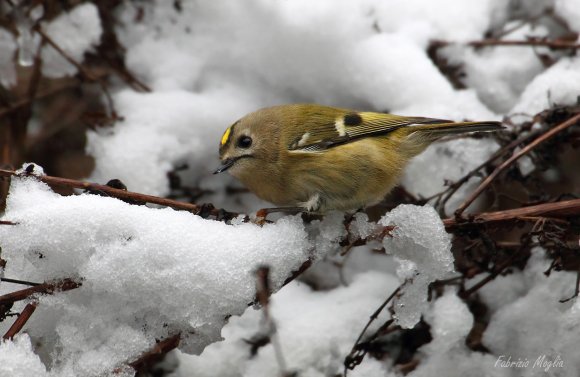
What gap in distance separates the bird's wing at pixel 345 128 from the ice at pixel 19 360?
134 cm

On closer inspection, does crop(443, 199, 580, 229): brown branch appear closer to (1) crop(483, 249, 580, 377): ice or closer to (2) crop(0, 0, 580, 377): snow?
(2) crop(0, 0, 580, 377): snow

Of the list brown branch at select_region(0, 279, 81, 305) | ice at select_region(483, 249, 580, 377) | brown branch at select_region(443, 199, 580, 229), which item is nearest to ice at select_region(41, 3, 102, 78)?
brown branch at select_region(0, 279, 81, 305)

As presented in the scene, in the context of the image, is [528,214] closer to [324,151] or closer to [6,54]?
[324,151]

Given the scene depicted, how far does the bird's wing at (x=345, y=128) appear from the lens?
8.64ft

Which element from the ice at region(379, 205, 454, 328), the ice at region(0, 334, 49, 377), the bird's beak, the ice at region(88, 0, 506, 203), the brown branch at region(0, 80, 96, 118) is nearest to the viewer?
the ice at region(0, 334, 49, 377)

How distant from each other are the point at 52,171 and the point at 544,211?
2.41 meters

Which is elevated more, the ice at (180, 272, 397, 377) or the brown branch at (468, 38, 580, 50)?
the brown branch at (468, 38, 580, 50)

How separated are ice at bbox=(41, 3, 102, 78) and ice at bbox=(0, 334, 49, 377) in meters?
1.90

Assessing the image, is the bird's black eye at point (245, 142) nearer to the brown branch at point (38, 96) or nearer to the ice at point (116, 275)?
the ice at point (116, 275)

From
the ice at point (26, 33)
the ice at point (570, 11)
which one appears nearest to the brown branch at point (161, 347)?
the ice at point (26, 33)

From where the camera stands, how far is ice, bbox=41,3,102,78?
317cm

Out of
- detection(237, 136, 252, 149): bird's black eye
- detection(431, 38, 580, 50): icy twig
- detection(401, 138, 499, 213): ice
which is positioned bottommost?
detection(401, 138, 499, 213): ice

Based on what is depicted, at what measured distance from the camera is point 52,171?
10.8ft

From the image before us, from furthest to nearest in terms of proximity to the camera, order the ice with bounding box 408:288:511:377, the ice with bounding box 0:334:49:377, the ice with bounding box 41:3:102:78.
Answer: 1. the ice with bounding box 41:3:102:78
2. the ice with bounding box 408:288:511:377
3. the ice with bounding box 0:334:49:377
